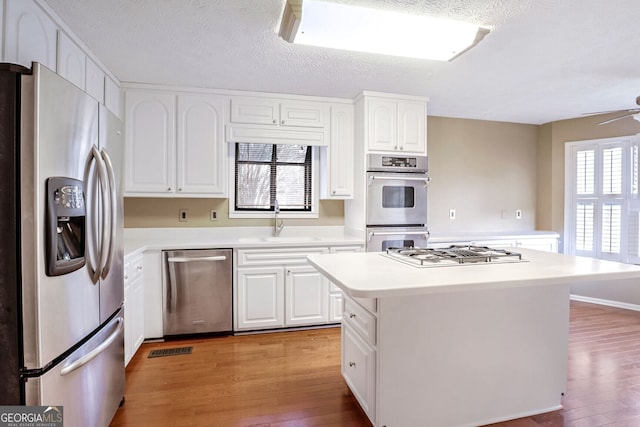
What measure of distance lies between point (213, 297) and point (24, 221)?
195 centimetres

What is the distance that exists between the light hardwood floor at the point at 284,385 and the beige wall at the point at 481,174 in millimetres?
1708

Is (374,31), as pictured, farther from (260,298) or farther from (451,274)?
(260,298)

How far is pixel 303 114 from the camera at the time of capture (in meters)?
3.43

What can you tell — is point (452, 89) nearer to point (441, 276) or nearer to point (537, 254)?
point (537, 254)

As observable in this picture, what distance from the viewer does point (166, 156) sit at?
10.3 feet

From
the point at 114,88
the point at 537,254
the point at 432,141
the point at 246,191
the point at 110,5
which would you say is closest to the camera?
the point at 110,5

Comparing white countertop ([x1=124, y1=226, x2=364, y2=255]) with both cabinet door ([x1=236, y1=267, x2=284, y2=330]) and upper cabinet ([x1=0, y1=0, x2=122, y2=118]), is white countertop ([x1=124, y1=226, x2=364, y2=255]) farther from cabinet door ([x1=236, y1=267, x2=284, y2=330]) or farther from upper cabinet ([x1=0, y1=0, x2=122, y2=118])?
upper cabinet ([x1=0, y1=0, x2=122, y2=118])

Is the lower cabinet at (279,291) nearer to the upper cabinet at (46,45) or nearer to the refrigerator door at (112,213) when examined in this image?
the refrigerator door at (112,213)

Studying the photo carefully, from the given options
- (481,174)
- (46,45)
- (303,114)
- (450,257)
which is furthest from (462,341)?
(481,174)

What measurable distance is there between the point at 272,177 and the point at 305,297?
1.34m

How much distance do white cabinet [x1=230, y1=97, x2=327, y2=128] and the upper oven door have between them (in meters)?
0.81

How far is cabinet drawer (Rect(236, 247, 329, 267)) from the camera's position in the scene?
309 cm

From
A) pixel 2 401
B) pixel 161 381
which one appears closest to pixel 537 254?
pixel 161 381

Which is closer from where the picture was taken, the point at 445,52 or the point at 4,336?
the point at 4,336
